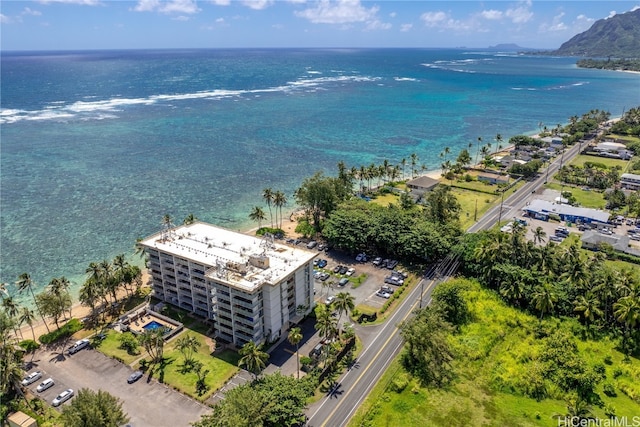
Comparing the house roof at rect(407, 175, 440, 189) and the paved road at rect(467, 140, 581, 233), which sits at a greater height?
the house roof at rect(407, 175, 440, 189)

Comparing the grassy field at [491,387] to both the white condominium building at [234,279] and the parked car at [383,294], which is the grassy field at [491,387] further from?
the white condominium building at [234,279]

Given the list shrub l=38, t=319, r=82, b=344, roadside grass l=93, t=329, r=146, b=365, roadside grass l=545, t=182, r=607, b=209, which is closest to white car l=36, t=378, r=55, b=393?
roadside grass l=93, t=329, r=146, b=365

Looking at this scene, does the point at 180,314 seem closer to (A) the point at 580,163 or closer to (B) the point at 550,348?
(B) the point at 550,348

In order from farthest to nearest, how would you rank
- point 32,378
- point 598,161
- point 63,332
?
point 598,161
point 63,332
point 32,378

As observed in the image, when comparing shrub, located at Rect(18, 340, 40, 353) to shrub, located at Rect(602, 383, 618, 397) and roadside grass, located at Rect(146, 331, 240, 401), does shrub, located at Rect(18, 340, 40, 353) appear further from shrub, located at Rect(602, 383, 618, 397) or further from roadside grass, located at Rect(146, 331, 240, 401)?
shrub, located at Rect(602, 383, 618, 397)

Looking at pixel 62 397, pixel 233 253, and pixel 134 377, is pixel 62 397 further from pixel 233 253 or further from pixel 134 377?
pixel 233 253

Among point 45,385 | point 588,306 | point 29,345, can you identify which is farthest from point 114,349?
point 588,306
